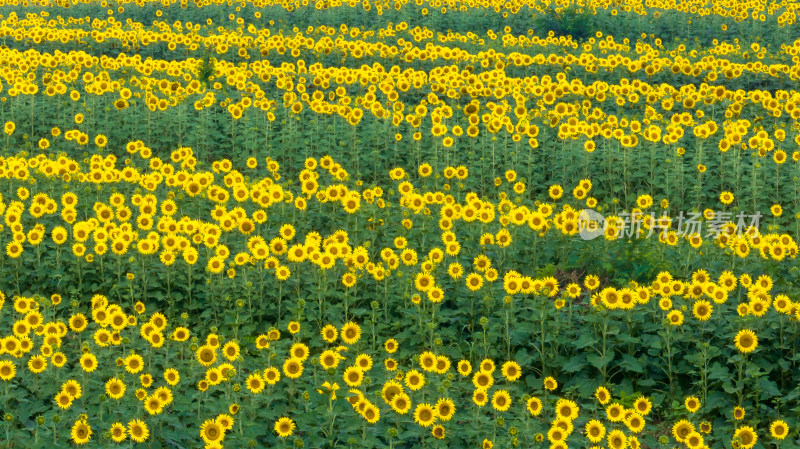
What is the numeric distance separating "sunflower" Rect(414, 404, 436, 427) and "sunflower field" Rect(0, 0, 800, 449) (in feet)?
0.05

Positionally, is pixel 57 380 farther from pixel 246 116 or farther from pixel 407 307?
pixel 246 116

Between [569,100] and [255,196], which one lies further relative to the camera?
[569,100]

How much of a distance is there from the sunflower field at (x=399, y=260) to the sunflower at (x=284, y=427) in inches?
1.0

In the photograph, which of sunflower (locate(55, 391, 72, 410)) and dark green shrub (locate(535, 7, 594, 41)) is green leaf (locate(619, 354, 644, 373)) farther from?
dark green shrub (locate(535, 7, 594, 41))

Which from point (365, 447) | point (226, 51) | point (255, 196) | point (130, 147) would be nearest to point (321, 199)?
point (255, 196)

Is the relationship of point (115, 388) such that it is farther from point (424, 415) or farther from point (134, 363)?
point (424, 415)

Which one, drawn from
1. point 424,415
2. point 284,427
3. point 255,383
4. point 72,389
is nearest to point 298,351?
point 255,383

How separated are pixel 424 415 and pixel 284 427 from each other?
2.87 ft

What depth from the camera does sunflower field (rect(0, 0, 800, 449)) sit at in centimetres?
597

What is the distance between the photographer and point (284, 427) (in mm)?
5617

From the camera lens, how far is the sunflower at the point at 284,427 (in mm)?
5578

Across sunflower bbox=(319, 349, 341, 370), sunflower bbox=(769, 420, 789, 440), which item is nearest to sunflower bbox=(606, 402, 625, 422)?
sunflower bbox=(769, 420, 789, 440)

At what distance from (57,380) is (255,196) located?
2.98m

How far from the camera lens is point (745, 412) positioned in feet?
20.9
